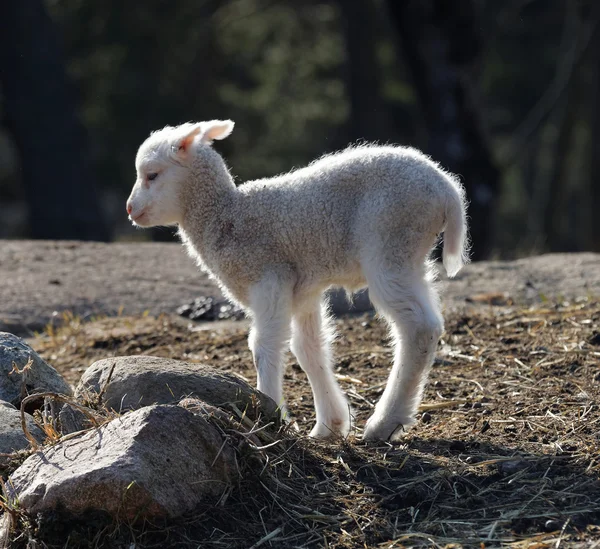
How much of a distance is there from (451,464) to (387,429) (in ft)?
1.81

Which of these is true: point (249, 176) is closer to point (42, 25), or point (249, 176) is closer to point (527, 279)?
point (42, 25)

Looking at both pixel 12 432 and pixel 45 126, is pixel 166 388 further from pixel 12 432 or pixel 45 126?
pixel 45 126

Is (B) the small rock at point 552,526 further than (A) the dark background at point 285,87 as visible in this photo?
No

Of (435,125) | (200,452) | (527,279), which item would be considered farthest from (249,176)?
(200,452)

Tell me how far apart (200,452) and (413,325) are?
1474 millimetres

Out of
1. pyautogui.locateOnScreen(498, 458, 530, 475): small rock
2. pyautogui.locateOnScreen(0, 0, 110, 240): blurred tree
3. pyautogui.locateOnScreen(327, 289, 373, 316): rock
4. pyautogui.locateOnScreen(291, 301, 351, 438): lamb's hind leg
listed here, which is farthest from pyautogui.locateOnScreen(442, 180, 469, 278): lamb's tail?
pyautogui.locateOnScreen(0, 0, 110, 240): blurred tree

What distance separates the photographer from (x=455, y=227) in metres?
5.60

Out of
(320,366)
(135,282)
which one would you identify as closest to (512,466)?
(320,366)

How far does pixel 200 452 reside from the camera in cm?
467

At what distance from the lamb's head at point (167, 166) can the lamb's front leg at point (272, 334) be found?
3.11 ft

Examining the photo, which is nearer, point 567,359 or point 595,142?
point 567,359

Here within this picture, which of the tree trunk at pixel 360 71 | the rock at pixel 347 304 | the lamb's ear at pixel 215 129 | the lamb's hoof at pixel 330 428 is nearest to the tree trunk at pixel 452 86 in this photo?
the rock at pixel 347 304

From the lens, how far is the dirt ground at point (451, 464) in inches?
174

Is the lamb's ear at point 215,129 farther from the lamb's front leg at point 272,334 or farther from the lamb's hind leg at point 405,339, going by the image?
the lamb's hind leg at point 405,339
